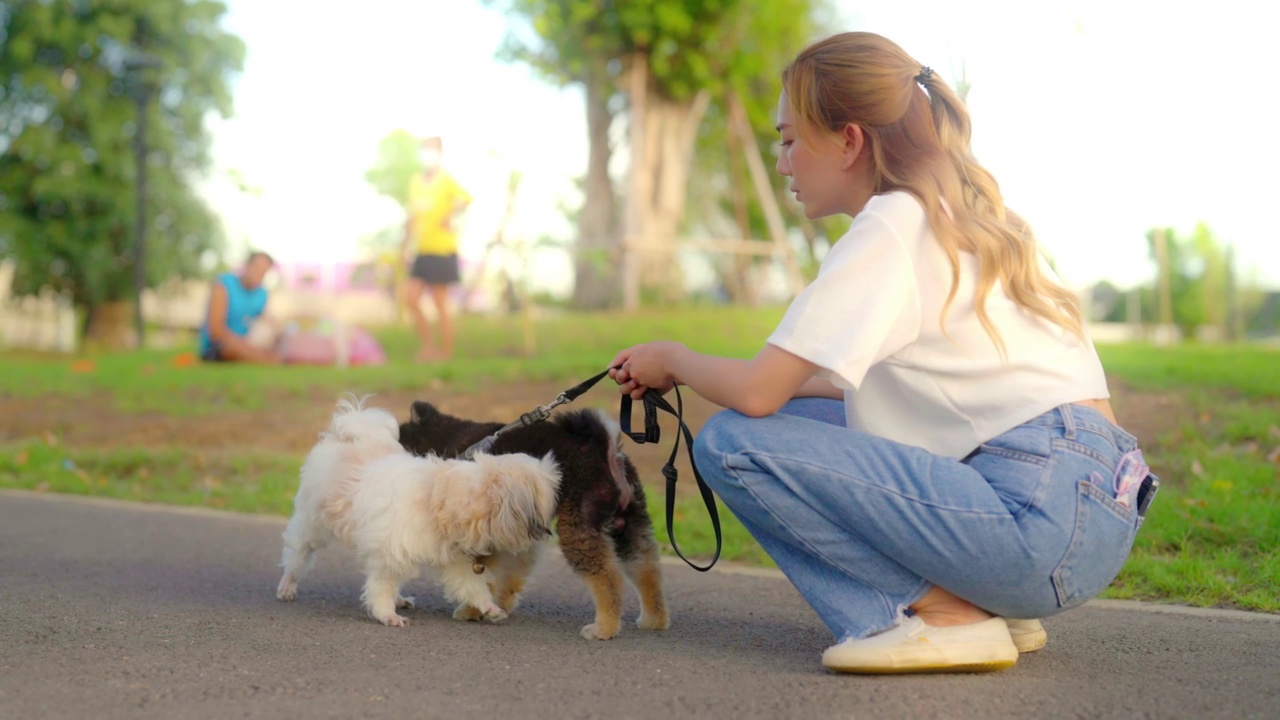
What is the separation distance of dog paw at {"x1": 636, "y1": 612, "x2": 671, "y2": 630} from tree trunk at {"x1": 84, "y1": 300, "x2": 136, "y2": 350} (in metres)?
23.2

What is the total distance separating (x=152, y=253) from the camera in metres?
24.6

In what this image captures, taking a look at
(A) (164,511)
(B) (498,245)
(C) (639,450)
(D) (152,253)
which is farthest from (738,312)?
(D) (152,253)

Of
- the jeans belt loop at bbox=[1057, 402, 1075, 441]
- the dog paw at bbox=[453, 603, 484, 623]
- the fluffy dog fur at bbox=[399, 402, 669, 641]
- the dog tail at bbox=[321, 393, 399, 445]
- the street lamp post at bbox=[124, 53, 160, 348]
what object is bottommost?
the dog paw at bbox=[453, 603, 484, 623]

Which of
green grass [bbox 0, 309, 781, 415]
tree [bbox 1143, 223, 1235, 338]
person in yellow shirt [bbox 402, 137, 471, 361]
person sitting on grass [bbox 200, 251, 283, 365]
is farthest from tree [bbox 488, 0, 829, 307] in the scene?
tree [bbox 1143, 223, 1235, 338]

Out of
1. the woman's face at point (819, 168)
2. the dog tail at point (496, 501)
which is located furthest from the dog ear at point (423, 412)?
the woman's face at point (819, 168)

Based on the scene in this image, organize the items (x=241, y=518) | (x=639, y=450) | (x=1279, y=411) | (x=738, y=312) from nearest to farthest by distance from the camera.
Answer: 1. (x=241, y=518)
2. (x=1279, y=411)
3. (x=639, y=450)
4. (x=738, y=312)

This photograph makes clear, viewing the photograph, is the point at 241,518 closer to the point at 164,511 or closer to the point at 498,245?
the point at 164,511

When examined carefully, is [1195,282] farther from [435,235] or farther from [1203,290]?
[435,235]

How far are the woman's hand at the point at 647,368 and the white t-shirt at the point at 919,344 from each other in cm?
37

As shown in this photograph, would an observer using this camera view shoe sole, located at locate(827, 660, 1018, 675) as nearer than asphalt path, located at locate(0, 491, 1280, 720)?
No

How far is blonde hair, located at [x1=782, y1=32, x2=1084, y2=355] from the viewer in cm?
315

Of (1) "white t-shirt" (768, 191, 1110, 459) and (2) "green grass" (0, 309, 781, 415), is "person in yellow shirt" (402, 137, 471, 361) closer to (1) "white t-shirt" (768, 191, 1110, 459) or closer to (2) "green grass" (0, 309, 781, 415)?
(2) "green grass" (0, 309, 781, 415)

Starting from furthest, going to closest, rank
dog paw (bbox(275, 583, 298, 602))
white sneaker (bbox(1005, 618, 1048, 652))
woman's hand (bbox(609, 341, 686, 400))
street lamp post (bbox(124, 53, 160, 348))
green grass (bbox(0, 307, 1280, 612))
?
street lamp post (bbox(124, 53, 160, 348)) < green grass (bbox(0, 307, 1280, 612)) < dog paw (bbox(275, 583, 298, 602)) < white sneaker (bbox(1005, 618, 1048, 652)) < woman's hand (bbox(609, 341, 686, 400))

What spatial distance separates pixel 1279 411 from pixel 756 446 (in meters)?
5.58
